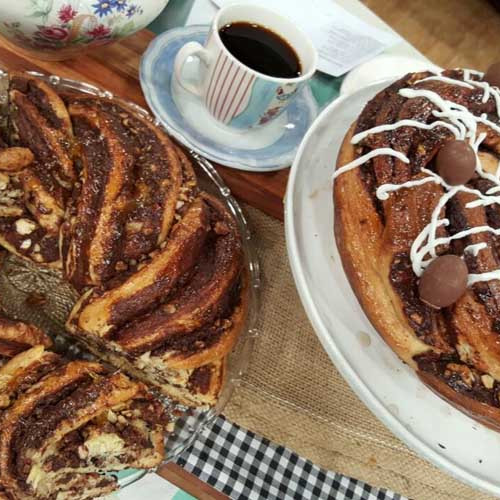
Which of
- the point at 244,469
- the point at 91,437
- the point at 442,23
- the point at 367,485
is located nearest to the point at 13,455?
the point at 91,437

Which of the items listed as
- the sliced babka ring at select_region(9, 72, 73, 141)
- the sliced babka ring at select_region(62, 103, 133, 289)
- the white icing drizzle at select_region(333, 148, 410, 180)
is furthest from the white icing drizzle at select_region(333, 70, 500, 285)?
the sliced babka ring at select_region(9, 72, 73, 141)

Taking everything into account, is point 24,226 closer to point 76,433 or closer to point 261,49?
point 76,433

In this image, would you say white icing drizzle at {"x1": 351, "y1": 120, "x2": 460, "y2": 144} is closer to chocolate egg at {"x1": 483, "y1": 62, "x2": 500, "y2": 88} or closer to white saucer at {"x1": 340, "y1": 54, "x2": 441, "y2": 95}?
chocolate egg at {"x1": 483, "y1": 62, "x2": 500, "y2": 88}

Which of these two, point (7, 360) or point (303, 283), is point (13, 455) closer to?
point (7, 360)

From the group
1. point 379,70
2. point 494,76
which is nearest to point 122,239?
point 494,76

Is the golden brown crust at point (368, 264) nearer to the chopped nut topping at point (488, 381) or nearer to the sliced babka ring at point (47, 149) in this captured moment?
the chopped nut topping at point (488, 381)

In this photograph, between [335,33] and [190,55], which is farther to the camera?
[335,33]
